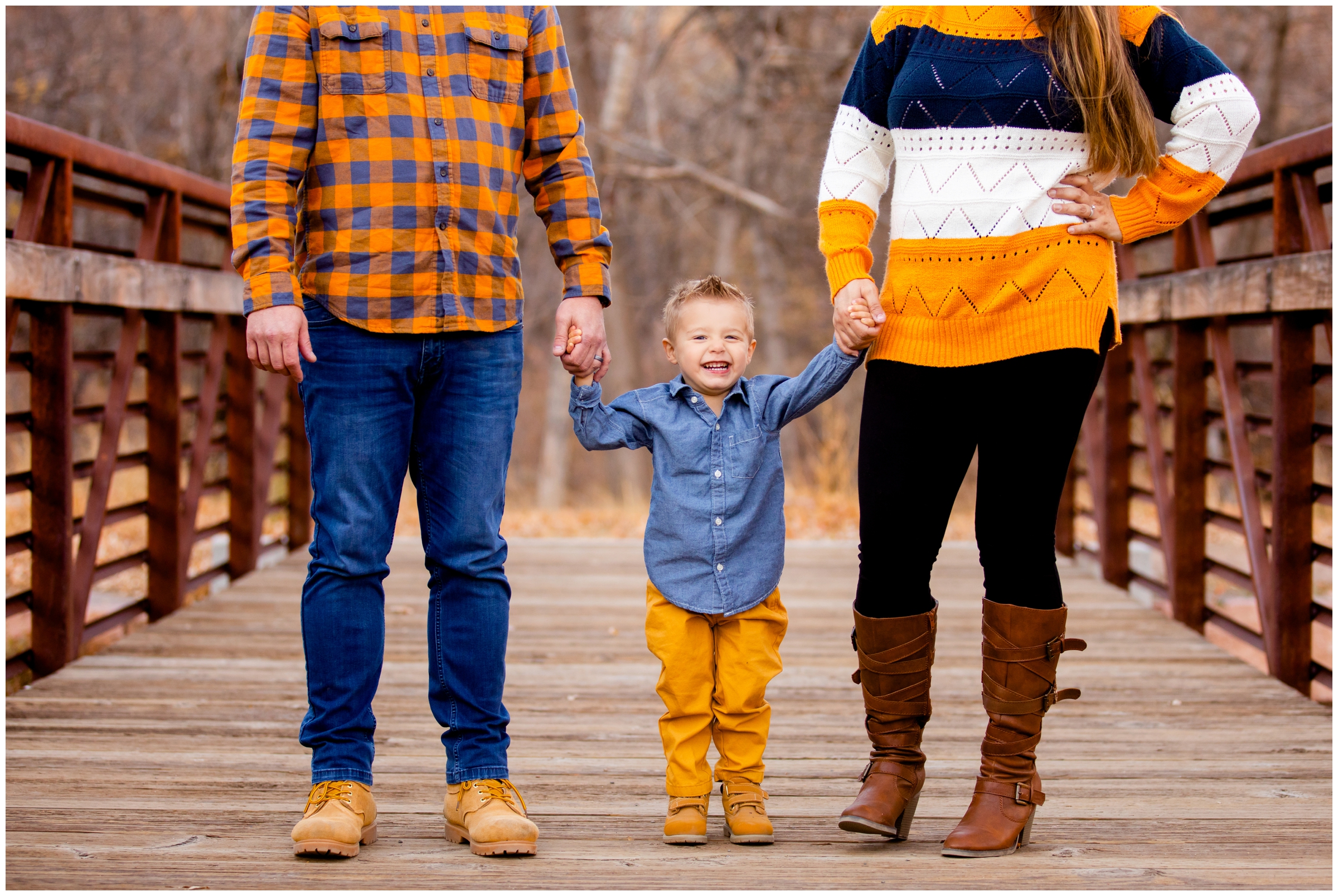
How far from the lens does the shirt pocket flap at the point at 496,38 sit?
216 cm

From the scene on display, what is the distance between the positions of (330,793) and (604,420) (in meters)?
0.82

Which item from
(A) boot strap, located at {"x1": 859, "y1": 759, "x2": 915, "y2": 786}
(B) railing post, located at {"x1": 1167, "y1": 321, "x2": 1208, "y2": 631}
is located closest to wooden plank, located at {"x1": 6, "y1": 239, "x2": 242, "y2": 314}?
(A) boot strap, located at {"x1": 859, "y1": 759, "x2": 915, "y2": 786}

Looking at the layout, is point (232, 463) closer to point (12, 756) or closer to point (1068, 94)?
point (12, 756)

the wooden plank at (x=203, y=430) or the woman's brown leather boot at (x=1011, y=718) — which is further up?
the wooden plank at (x=203, y=430)

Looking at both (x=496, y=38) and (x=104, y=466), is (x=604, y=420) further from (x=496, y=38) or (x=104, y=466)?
(x=104, y=466)

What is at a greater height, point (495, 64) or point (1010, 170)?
point (495, 64)

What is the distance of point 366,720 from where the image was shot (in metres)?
2.22

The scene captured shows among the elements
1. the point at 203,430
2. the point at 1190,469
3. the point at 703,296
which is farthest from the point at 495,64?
the point at 1190,469

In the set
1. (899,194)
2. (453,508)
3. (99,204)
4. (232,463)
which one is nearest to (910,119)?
(899,194)

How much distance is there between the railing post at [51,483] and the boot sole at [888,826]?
7.67 ft

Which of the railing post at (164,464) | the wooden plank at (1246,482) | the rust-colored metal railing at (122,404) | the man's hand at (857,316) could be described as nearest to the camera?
the man's hand at (857,316)

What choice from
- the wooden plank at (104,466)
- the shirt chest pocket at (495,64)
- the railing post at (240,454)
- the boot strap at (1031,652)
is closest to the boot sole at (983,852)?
the boot strap at (1031,652)

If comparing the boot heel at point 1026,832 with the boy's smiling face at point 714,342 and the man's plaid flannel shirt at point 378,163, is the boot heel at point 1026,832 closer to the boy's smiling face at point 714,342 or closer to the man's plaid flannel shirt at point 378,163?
the boy's smiling face at point 714,342

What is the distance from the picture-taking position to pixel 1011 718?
2.14 metres
